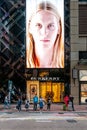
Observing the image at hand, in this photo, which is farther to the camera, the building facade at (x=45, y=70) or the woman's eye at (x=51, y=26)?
the woman's eye at (x=51, y=26)

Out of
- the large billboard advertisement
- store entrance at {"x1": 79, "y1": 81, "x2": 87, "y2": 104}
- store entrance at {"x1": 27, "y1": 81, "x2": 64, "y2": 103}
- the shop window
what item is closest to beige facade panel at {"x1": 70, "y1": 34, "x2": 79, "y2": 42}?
the shop window

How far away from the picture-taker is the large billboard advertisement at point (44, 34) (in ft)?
180

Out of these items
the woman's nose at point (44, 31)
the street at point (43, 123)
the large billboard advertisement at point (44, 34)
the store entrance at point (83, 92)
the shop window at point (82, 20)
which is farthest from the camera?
the woman's nose at point (44, 31)

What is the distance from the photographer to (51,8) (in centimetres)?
5534

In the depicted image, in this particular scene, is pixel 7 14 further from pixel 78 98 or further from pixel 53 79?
pixel 78 98

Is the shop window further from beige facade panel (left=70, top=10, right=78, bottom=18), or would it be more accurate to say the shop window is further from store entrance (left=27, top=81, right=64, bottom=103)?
store entrance (left=27, top=81, right=64, bottom=103)

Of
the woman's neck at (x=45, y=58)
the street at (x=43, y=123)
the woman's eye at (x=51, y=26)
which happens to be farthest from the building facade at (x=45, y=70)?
the street at (x=43, y=123)

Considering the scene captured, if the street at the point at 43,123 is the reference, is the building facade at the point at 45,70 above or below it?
above

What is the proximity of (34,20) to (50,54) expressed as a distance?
4.68 m

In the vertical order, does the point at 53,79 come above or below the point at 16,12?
below

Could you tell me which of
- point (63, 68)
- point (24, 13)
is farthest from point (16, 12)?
point (63, 68)

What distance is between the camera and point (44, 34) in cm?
5484

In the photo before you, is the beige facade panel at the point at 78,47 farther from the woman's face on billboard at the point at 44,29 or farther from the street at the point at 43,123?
the street at the point at 43,123

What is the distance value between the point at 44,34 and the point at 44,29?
62cm
